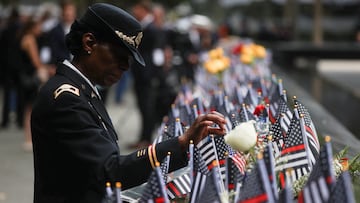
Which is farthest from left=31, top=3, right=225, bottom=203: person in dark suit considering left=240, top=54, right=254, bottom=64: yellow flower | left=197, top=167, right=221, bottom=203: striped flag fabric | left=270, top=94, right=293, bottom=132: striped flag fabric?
left=240, top=54, right=254, bottom=64: yellow flower

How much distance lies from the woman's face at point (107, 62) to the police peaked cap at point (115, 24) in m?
0.04

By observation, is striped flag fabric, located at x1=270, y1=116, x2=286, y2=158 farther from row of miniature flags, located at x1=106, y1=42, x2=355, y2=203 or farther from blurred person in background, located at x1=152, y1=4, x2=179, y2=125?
blurred person in background, located at x1=152, y1=4, x2=179, y2=125

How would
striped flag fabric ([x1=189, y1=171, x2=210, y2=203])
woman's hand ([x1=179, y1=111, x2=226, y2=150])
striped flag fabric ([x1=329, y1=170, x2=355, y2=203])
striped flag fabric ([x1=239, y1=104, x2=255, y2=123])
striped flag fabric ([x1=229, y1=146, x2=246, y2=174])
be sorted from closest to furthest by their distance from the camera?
striped flag fabric ([x1=329, y1=170, x2=355, y2=203])
striped flag fabric ([x1=189, y1=171, x2=210, y2=203])
woman's hand ([x1=179, y1=111, x2=226, y2=150])
striped flag fabric ([x1=229, y1=146, x2=246, y2=174])
striped flag fabric ([x1=239, y1=104, x2=255, y2=123])

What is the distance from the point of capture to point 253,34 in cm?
3066

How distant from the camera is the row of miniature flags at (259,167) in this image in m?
2.67

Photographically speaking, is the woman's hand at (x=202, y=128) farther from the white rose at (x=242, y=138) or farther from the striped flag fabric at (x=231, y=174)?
the striped flag fabric at (x=231, y=174)

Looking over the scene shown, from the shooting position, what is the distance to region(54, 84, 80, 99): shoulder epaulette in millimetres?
3400

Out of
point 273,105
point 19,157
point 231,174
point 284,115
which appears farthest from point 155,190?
point 19,157

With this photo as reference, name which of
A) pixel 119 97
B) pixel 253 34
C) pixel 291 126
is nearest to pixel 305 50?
pixel 119 97

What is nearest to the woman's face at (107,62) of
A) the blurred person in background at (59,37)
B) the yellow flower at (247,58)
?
the blurred person in background at (59,37)

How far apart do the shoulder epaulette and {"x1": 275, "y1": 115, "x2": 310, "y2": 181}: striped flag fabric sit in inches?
34.7

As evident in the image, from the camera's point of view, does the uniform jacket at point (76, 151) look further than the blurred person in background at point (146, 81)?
No

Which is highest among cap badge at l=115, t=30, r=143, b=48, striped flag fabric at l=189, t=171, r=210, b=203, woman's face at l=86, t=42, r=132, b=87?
cap badge at l=115, t=30, r=143, b=48

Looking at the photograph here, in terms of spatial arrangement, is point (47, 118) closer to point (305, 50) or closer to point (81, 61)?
point (81, 61)
